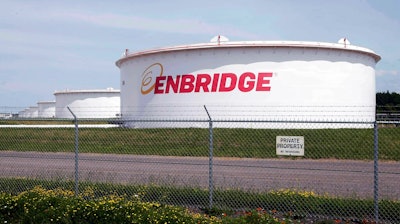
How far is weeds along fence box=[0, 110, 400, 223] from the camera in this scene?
29.6ft

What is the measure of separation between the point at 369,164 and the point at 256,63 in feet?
41.1

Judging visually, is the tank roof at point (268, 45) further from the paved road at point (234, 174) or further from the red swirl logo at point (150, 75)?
the paved road at point (234, 174)

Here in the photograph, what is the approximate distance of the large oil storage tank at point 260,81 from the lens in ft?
92.8

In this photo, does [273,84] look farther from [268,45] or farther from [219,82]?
[219,82]

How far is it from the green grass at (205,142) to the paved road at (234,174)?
57.4 inches

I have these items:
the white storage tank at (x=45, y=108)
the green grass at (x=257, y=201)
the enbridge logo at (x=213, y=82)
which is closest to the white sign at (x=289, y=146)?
the green grass at (x=257, y=201)

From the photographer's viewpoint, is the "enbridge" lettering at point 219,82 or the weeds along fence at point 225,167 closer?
the weeds along fence at point 225,167

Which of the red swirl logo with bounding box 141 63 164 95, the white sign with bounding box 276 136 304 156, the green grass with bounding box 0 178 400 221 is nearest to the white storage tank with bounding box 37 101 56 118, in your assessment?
the red swirl logo with bounding box 141 63 164 95

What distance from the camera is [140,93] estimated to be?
3200cm

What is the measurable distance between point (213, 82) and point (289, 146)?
20077 millimetres

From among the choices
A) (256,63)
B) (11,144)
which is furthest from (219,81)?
(11,144)

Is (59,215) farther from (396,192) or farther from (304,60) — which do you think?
(304,60)

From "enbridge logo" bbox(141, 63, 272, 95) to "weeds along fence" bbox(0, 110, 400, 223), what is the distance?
2.15m

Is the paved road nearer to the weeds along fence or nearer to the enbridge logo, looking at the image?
the weeds along fence
